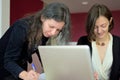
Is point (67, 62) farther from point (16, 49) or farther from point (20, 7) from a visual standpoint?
point (20, 7)

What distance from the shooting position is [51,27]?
1271 millimetres

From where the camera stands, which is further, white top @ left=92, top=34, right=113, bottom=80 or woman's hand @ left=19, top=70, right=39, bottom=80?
white top @ left=92, top=34, right=113, bottom=80

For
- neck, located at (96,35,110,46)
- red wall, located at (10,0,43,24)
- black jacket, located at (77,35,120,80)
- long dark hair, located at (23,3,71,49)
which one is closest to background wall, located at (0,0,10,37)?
red wall, located at (10,0,43,24)

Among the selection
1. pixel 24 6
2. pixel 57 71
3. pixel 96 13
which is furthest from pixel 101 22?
pixel 24 6

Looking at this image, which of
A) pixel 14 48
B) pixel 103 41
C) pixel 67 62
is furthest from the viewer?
pixel 103 41

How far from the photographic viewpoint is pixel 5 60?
4.01 feet

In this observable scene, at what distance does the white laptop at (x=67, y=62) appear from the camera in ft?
3.42

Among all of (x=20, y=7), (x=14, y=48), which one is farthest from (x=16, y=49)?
(x=20, y=7)

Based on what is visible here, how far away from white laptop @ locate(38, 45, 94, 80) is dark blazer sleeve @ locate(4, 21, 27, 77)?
0.48ft

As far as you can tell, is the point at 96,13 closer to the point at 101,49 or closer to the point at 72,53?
the point at 101,49

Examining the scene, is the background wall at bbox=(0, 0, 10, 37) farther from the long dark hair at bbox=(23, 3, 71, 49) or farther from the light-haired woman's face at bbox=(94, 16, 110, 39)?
the long dark hair at bbox=(23, 3, 71, 49)

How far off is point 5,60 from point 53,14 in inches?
12.6

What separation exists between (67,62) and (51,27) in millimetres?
252

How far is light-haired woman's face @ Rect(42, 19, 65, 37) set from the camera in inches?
49.7
